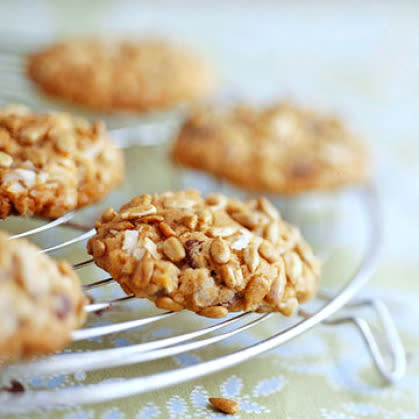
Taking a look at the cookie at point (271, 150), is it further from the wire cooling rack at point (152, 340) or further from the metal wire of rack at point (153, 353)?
the metal wire of rack at point (153, 353)

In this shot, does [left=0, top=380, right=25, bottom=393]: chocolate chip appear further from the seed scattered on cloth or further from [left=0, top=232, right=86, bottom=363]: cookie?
the seed scattered on cloth

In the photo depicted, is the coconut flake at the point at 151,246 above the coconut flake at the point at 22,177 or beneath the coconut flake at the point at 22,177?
beneath

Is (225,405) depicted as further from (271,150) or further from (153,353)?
(271,150)

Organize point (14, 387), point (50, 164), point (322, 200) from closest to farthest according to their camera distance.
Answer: point (14, 387) < point (50, 164) < point (322, 200)

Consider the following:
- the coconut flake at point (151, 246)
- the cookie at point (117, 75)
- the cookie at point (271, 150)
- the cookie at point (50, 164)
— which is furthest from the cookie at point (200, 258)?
the cookie at point (117, 75)

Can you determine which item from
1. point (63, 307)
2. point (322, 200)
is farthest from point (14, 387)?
point (322, 200)

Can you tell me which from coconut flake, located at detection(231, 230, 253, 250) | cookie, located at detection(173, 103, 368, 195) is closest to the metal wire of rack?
coconut flake, located at detection(231, 230, 253, 250)
